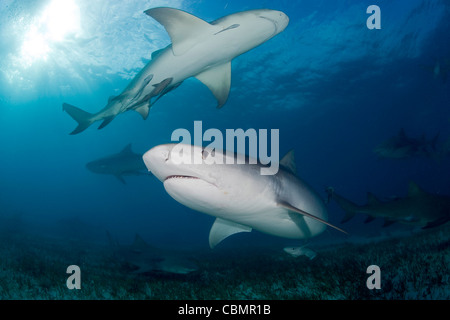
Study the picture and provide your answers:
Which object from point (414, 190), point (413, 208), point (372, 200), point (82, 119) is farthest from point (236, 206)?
point (82, 119)

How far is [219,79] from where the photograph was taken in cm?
667

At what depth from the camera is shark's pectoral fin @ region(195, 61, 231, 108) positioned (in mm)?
6398

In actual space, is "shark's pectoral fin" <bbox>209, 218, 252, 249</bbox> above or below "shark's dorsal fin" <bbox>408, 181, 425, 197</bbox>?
below

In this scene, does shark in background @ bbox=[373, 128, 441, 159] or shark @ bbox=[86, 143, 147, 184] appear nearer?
shark in background @ bbox=[373, 128, 441, 159]

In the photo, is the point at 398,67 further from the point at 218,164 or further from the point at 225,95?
the point at 218,164

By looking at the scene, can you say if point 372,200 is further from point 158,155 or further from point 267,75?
point 267,75

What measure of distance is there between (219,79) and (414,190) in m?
6.34

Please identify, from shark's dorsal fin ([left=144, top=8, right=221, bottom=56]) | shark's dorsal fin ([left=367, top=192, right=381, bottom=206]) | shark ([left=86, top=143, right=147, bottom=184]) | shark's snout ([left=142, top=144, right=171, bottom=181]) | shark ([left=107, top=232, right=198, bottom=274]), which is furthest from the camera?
shark ([left=86, top=143, right=147, bottom=184])

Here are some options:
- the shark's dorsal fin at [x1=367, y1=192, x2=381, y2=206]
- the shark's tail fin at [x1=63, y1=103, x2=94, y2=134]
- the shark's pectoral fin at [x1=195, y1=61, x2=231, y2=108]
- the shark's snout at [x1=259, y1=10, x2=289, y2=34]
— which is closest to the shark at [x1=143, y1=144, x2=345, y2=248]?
the shark's snout at [x1=259, y1=10, x2=289, y2=34]

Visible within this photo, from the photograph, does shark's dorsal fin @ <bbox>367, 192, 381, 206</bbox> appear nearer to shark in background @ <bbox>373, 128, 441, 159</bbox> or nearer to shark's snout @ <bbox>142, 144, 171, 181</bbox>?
shark in background @ <bbox>373, 128, 441, 159</bbox>

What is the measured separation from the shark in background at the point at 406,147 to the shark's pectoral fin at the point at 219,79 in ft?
29.5

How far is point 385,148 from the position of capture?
11133 mm

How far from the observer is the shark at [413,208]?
5.81m
